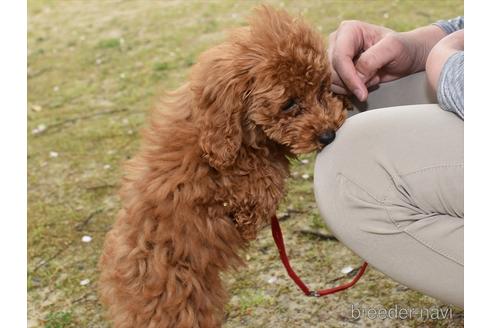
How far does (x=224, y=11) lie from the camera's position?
704 cm

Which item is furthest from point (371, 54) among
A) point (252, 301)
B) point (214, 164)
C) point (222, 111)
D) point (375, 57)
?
point (252, 301)

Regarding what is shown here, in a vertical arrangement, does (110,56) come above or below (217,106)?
below

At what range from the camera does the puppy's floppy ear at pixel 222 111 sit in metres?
→ 2.01

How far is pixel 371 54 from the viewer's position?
7.18 ft

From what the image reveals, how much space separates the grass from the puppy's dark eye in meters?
0.43

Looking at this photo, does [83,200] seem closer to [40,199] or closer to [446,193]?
[40,199]

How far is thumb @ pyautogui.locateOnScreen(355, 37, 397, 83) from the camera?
219 centimetres

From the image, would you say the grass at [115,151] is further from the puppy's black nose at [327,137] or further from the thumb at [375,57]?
the puppy's black nose at [327,137]

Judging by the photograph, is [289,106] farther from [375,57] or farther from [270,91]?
[375,57]

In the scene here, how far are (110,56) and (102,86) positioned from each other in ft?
2.82

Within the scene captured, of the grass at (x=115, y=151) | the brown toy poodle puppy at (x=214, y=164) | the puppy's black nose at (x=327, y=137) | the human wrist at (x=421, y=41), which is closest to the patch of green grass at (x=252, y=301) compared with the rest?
the grass at (x=115, y=151)

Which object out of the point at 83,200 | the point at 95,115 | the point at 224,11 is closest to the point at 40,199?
the point at 83,200

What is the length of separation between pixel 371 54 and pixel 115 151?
243 cm

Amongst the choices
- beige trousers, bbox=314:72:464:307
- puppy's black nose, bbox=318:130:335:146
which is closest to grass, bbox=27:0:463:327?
puppy's black nose, bbox=318:130:335:146
